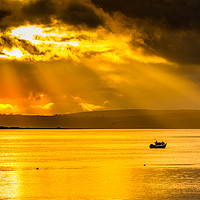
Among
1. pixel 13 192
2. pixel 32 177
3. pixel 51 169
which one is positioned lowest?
pixel 13 192

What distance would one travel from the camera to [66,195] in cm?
7012

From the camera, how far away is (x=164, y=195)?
7038 cm

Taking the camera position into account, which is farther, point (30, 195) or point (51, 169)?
point (51, 169)

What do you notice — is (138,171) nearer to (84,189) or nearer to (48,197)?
(84,189)

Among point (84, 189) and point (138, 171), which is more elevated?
point (138, 171)

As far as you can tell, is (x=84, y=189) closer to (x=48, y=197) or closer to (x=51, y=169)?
(x=48, y=197)

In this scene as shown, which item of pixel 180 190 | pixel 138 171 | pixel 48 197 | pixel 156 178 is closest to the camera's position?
pixel 48 197

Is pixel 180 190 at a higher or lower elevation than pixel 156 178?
lower

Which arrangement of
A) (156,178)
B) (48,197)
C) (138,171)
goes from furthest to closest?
(138,171) → (156,178) → (48,197)

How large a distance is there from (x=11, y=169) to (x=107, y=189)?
3864cm

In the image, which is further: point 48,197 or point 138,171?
point 138,171

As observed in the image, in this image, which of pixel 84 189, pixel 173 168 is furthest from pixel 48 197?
pixel 173 168

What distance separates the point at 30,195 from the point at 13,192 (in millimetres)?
3641

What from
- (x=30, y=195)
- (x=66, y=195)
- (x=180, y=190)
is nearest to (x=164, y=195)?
(x=180, y=190)
